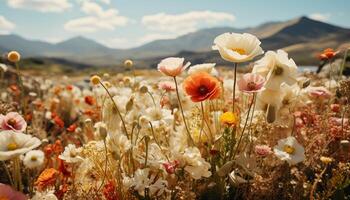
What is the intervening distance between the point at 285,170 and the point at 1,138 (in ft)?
6.55

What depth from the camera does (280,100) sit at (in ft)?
9.76

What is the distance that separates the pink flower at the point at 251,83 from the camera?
9.13 feet

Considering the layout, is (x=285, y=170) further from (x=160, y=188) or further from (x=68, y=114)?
(x=68, y=114)

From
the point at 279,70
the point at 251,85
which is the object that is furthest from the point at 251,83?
the point at 279,70

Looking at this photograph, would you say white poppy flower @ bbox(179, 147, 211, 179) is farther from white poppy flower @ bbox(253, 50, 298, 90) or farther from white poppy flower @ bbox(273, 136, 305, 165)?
white poppy flower @ bbox(253, 50, 298, 90)

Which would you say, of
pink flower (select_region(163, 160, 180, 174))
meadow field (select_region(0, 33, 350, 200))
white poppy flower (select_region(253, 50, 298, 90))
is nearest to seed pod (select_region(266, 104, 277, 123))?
meadow field (select_region(0, 33, 350, 200))

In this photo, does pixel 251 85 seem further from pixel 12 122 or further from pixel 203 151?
pixel 12 122

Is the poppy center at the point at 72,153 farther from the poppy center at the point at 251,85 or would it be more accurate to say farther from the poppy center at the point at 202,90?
the poppy center at the point at 251,85

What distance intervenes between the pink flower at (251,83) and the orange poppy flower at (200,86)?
0.49 ft

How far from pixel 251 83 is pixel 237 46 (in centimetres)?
28

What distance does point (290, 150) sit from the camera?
300 centimetres

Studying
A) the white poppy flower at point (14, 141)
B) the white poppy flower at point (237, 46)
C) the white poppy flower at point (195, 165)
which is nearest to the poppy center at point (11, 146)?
the white poppy flower at point (14, 141)

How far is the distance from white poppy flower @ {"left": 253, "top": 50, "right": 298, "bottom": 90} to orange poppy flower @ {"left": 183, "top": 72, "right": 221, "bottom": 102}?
32cm

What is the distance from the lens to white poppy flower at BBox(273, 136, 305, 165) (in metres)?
2.92
